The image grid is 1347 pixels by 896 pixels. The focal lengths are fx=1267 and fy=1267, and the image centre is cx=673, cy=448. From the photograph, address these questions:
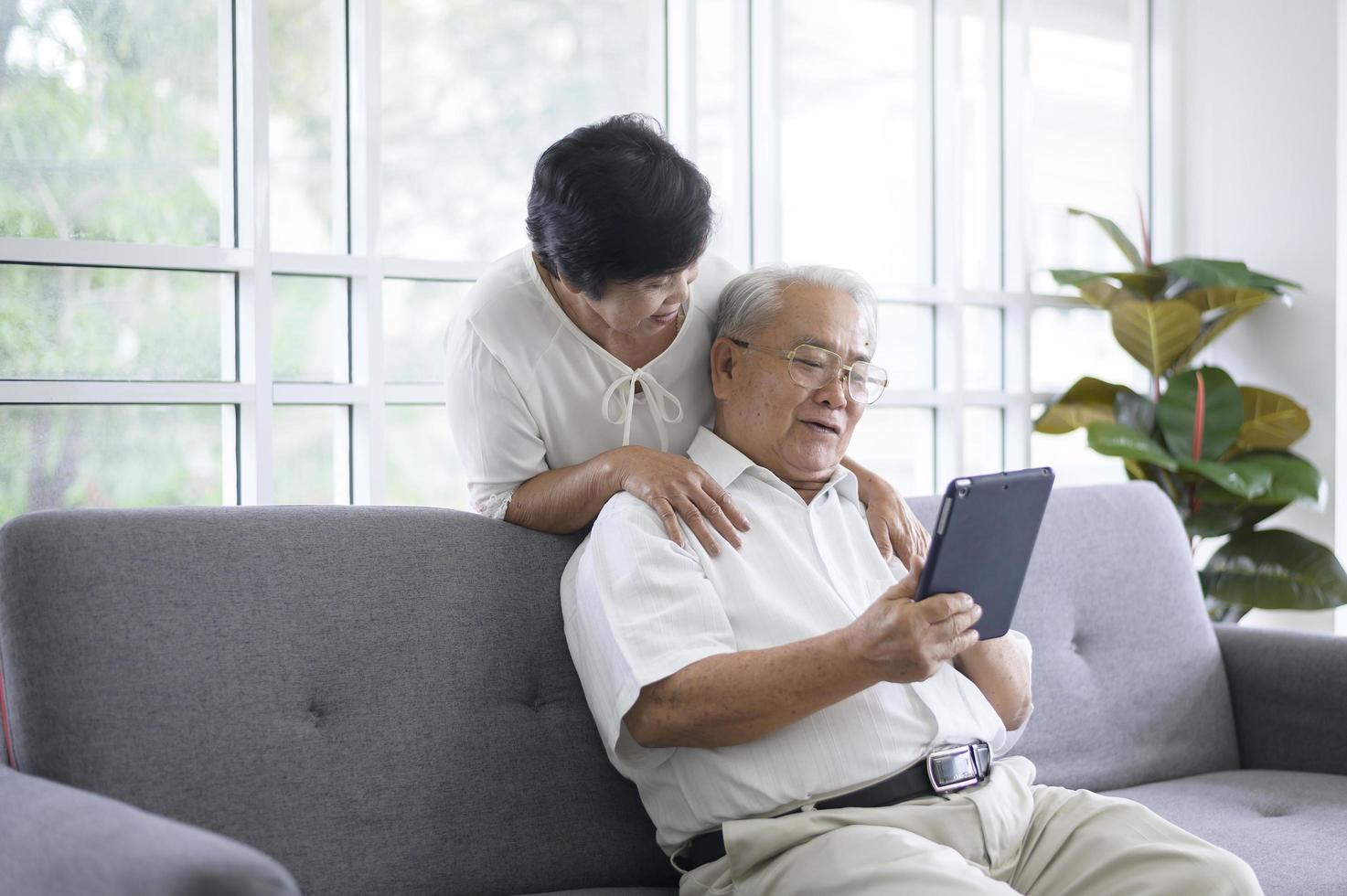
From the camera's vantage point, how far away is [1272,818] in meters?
2.02

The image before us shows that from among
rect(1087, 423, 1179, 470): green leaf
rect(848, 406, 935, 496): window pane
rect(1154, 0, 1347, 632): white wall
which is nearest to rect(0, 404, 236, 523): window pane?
rect(848, 406, 935, 496): window pane

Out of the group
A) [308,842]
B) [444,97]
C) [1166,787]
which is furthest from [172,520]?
[1166,787]

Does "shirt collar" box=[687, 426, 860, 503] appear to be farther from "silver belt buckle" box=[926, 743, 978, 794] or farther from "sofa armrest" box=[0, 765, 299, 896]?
"sofa armrest" box=[0, 765, 299, 896]

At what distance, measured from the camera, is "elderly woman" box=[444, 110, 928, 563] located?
1.71 metres

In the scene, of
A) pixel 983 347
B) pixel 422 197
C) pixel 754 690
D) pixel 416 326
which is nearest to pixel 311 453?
pixel 416 326

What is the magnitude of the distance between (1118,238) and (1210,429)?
0.61m

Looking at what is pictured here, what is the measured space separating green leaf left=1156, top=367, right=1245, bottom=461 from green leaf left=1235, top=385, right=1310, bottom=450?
0.07 meters

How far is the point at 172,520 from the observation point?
165 centimetres

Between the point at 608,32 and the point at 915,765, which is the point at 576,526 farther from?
the point at 608,32

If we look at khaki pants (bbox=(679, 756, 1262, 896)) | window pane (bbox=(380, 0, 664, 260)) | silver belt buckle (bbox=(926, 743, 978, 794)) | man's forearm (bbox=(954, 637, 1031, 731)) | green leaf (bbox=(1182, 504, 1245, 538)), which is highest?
window pane (bbox=(380, 0, 664, 260))

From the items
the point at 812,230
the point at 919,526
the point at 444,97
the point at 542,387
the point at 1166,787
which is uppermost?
the point at 444,97

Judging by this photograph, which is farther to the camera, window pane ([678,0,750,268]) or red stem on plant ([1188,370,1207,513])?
red stem on plant ([1188,370,1207,513])

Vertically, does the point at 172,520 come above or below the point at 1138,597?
above

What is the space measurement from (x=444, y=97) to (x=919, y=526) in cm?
157
